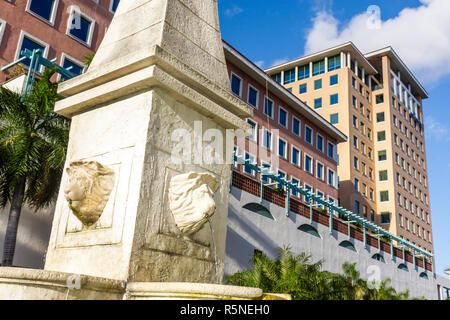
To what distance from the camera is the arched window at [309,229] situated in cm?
2292

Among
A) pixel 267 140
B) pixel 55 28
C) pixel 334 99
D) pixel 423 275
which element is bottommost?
pixel 423 275

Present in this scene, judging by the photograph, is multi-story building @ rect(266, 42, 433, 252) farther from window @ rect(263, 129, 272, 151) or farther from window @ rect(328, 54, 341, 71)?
window @ rect(263, 129, 272, 151)

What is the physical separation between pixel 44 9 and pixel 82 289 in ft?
83.0

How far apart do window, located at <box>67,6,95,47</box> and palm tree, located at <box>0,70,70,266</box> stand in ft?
47.4

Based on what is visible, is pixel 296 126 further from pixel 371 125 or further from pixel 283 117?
pixel 371 125

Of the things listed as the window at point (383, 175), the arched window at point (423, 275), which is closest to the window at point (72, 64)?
the arched window at point (423, 275)

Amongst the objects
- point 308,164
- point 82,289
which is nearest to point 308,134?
point 308,164

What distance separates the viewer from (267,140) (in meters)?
33.3

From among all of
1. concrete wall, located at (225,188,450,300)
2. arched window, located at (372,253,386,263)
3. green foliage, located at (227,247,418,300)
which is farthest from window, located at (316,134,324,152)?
green foliage, located at (227,247,418,300)

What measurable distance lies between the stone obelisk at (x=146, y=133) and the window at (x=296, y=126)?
3245 cm

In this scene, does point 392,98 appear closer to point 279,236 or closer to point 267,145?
point 267,145

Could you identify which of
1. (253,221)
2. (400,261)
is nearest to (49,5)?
(253,221)

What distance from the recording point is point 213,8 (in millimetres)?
4926

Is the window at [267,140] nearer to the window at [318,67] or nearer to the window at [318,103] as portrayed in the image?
the window at [318,103]
